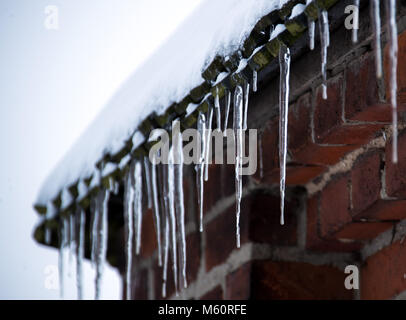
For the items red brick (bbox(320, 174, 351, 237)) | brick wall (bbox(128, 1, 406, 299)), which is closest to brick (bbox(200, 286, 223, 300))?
brick wall (bbox(128, 1, 406, 299))

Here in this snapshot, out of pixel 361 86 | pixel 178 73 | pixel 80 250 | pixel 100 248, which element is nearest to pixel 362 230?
pixel 361 86

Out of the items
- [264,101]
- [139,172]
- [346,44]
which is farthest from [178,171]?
[346,44]

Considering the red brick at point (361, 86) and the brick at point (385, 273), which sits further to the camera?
the brick at point (385, 273)

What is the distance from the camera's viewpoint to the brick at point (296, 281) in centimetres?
165

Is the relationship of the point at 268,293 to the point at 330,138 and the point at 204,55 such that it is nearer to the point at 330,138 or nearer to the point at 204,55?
the point at 330,138

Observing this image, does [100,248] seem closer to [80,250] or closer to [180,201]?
[80,250]

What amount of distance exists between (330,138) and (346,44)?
179 millimetres

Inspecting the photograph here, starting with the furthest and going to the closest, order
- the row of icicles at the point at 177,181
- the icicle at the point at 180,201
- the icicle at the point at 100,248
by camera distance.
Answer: the icicle at the point at 100,248, the icicle at the point at 180,201, the row of icicles at the point at 177,181

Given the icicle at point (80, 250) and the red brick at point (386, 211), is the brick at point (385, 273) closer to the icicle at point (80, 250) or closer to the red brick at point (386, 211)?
the red brick at point (386, 211)

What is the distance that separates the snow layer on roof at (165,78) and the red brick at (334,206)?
0.34 metres

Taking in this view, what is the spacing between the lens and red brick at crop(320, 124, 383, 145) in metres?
1.39

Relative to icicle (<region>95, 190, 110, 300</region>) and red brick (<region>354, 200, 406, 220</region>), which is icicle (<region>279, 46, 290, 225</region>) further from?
icicle (<region>95, 190, 110, 300</region>)

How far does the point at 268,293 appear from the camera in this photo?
1.66m

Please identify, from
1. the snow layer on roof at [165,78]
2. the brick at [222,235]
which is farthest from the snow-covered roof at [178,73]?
the brick at [222,235]
